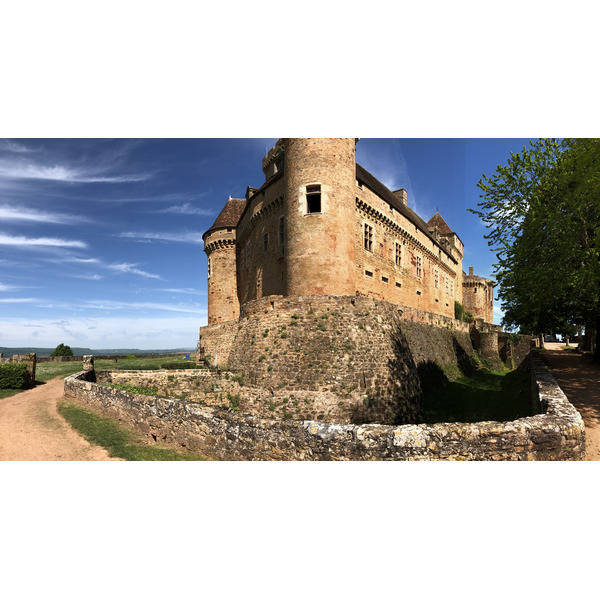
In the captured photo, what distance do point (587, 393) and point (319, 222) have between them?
1158 cm

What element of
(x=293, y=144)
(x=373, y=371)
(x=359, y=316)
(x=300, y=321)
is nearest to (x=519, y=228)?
(x=359, y=316)

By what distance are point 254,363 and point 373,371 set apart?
4970 millimetres

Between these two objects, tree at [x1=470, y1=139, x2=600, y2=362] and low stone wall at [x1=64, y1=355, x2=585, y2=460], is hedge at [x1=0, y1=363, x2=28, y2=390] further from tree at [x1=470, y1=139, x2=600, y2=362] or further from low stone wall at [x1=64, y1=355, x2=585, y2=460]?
tree at [x1=470, y1=139, x2=600, y2=362]

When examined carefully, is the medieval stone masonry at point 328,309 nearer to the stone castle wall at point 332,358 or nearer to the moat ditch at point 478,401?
the stone castle wall at point 332,358

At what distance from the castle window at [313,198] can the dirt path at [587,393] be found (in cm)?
1194

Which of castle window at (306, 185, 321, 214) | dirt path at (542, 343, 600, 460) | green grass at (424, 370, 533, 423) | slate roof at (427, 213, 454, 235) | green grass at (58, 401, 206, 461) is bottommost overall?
green grass at (424, 370, 533, 423)

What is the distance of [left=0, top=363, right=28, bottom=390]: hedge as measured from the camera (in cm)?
1291

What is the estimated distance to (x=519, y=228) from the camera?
11.6 metres

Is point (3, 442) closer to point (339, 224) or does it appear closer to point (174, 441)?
point (174, 441)

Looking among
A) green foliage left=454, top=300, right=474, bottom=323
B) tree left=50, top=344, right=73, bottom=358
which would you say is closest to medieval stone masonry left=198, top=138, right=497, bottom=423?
green foliage left=454, top=300, right=474, bottom=323

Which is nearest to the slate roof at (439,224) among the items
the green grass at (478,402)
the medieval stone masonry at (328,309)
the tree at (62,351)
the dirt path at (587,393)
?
the medieval stone masonry at (328,309)

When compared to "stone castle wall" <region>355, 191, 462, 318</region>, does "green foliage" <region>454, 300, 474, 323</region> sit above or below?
below

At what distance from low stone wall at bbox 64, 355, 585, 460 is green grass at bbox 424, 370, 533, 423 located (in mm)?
5202

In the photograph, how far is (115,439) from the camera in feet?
24.3
